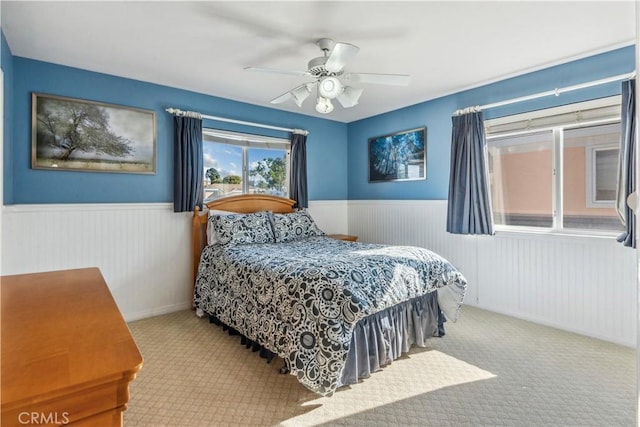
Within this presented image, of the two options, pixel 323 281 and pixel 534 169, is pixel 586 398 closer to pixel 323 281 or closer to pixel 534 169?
pixel 323 281

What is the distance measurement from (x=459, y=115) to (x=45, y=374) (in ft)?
12.6

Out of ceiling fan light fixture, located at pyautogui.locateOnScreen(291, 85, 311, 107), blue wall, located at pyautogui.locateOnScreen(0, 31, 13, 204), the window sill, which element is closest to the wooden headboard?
blue wall, located at pyautogui.locateOnScreen(0, 31, 13, 204)

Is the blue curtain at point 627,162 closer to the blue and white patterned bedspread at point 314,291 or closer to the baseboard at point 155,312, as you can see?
the blue and white patterned bedspread at point 314,291

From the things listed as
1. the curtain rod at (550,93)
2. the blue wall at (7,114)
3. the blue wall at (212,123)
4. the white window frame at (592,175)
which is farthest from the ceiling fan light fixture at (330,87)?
the white window frame at (592,175)

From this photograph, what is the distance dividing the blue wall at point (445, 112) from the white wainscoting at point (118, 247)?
2691mm

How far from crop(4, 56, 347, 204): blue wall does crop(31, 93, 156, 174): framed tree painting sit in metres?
0.06

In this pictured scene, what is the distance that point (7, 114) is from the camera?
8.16ft

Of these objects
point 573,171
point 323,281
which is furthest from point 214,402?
point 573,171

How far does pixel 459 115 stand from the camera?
3.52 meters

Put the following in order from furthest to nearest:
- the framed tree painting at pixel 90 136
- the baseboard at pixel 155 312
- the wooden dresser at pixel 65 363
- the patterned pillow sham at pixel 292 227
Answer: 1. the patterned pillow sham at pixel 292 227
2. the baseboard at pixel 155 312
3. the framed tree painting at pixel 90 136
4. the wooden dresser at pixel 65 363

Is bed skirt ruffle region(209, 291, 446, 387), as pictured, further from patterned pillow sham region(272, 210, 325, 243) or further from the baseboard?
patterned pillow sham region(272, 210, 325, 243)

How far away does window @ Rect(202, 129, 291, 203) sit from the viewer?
12.5 feet

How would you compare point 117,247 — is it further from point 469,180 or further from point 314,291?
point 469,180

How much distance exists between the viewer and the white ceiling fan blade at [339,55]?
199 cm
